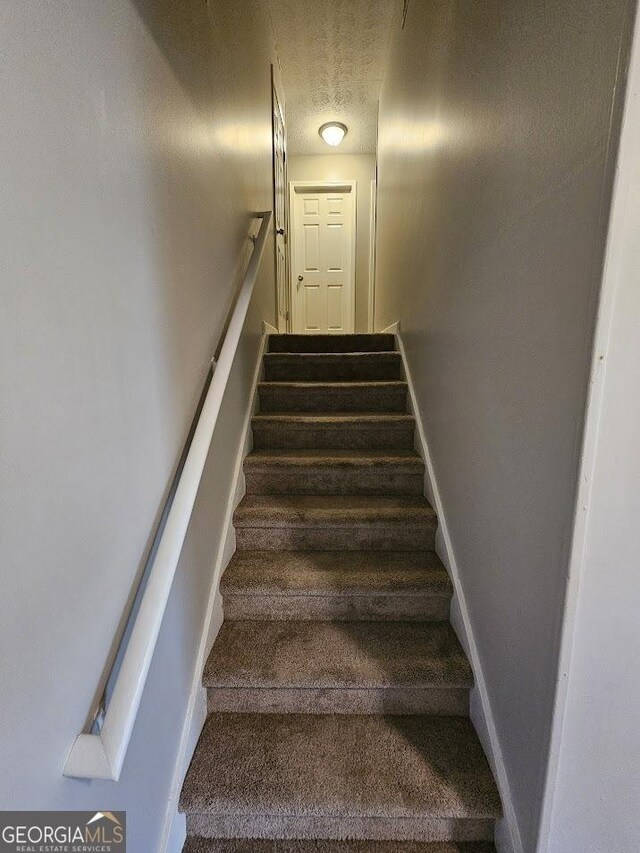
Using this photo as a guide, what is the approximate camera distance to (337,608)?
1.36 meters

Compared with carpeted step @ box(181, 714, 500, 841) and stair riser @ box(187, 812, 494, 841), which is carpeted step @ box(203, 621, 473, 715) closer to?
carpeted step @ box(181, 714, 500, 841)

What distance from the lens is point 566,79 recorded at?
69 centimetres

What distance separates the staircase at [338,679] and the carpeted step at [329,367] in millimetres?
600

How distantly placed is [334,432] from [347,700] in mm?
1147

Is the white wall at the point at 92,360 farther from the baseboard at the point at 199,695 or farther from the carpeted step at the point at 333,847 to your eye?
the carpeted step at the point at 333,847

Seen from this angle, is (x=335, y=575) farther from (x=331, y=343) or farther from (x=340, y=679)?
(x=331, y=343)

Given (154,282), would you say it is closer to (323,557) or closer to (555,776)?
(323,557)

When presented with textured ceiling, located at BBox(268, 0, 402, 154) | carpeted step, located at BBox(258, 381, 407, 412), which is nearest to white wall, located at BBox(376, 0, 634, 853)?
carpeted step, located at BBox(258, 381, 407, 412)

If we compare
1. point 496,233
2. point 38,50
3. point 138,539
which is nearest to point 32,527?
point 138,539

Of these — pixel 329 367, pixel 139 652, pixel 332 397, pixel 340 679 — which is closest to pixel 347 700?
pixel 340 679

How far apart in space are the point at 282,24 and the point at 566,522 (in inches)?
138

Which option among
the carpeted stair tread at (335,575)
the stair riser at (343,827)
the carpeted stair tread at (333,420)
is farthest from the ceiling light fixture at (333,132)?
the stair riser at (343,827)

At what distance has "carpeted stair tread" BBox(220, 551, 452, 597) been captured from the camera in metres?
1.35

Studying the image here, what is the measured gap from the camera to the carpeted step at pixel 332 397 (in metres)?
2.22
